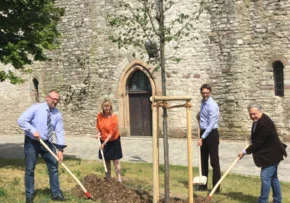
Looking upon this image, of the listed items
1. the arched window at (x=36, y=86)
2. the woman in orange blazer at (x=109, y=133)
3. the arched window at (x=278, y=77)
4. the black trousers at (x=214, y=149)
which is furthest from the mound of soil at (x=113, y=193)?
the arched window at (x=36, y=86)

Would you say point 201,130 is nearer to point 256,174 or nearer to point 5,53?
point 256,174

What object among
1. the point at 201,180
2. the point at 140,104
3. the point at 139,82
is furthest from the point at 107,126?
the point at 139,82

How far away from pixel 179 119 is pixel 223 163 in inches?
204

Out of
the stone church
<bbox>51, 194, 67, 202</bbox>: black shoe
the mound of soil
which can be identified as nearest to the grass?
<bbox>51, 194, 67, 202</bbox>: black shoe

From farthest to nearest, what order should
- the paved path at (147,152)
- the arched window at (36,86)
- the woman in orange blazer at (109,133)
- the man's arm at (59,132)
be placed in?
the arched window at (36,86), the paved path at (147,152), the woman in orange blazer at (109,133), the man's arm at (59,132)

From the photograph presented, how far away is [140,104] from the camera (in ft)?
56.1

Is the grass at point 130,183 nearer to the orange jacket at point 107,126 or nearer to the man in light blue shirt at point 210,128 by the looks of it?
the man in light blue shirt at point 210,128

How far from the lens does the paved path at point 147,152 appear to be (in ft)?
32.4

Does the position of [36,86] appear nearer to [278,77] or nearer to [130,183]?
[278,77]

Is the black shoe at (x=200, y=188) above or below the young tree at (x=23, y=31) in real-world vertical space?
below

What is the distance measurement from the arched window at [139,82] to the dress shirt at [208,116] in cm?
964

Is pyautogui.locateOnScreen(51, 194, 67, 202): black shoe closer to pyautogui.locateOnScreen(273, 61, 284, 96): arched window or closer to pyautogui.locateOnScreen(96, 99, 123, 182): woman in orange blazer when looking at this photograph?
pyautogui.locateOnScreen(96, 99, 123, 182): woman in orange blazer

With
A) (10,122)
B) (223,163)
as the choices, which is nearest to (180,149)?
(223,163)

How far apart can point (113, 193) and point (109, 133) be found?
50.5 inches
